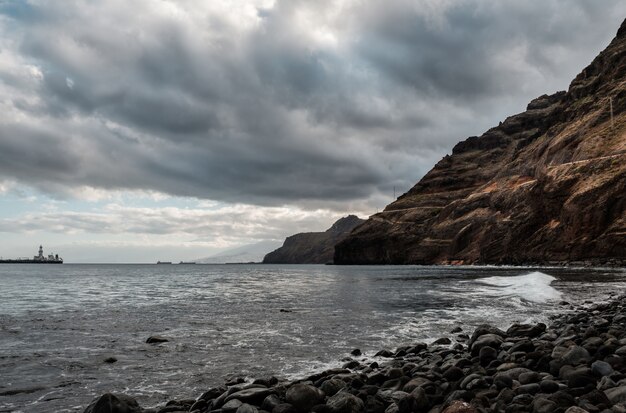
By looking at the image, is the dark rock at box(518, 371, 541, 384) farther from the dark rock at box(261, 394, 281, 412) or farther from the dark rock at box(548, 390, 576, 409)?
the dark rock at box(261, 394, 281, 412)

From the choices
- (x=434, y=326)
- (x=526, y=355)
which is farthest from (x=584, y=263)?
(x=526, y=355)

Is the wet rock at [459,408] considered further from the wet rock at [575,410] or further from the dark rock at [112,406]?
the dark rock at [112,406]

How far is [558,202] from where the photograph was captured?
10656cm

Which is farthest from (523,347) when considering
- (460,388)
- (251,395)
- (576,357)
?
(251,395)

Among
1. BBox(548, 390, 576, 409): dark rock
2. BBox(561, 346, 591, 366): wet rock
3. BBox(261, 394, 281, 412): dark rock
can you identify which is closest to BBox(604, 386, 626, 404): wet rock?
BBox(548, 390, 576, 409): dark rock

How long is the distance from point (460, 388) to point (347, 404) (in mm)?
2835

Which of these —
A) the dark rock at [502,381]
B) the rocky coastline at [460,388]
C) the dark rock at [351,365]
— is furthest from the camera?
the dark rock at [351,365]

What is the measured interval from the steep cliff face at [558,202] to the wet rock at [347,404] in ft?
313

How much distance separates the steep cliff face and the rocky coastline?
296ft

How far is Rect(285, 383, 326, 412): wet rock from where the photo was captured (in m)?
9.17

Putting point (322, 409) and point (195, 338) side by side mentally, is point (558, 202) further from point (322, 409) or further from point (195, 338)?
→ point (322, 409)

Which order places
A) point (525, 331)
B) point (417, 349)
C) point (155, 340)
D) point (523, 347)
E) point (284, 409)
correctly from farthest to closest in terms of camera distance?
point (155, 340), point (525, 331), point (417, 349), point (523, 347), point (284, 409)

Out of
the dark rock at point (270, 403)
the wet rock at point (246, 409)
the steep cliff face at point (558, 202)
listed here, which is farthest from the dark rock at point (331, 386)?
the steep cliff face at point (558, 202)

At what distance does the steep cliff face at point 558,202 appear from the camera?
300 ft
